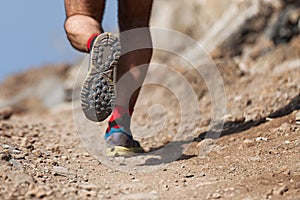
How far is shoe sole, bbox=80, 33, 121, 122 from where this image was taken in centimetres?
282

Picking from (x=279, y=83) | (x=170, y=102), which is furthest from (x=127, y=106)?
(x=170, y=102)

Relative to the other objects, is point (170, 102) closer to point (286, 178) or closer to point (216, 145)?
point (216, 145)

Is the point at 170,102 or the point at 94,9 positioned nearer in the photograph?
the point at 94,9

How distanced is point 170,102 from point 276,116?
7.18ft

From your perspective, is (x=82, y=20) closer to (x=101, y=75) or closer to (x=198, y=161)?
(x=101, y=75)

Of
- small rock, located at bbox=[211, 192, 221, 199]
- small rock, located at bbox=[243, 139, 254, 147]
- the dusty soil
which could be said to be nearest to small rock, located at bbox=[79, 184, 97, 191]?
the dusty soil

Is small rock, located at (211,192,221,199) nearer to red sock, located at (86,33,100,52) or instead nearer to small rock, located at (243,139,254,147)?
Answer: small rock, located at (243,139,254,147)

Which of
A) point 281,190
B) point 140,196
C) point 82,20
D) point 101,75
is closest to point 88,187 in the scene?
point 140,196

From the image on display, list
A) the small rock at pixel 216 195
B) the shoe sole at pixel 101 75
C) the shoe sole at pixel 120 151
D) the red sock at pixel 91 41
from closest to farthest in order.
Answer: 1. the small rock at pixel 216 195
2. the shoe sole at pixel 101 75
3. the red sock at pixel 91 41
4. the shoe sole at pixel 120 151

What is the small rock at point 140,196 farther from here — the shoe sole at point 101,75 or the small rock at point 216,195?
the shoe sole at point 101,75

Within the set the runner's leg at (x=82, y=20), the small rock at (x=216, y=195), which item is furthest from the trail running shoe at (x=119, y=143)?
the small rock at (x=216, y=195)

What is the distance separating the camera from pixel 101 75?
2826 mm

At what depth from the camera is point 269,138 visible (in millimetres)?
3385

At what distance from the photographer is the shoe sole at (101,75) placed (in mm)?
2818
